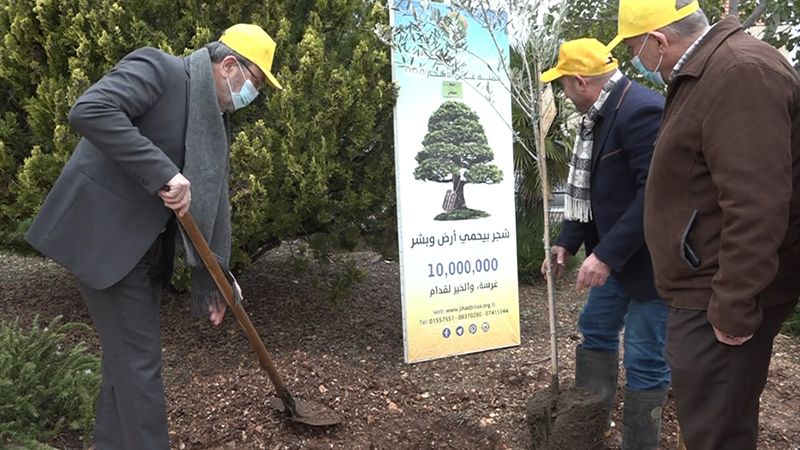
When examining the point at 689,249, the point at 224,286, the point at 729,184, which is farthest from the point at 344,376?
the point at 729,184

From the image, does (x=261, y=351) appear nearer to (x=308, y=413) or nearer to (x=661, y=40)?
(x=308, y=413)

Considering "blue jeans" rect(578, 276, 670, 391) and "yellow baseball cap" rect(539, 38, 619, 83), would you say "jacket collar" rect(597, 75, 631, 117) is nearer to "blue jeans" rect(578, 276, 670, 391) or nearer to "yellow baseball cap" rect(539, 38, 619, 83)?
"yellow baseball cap" rect(539, 38, 619, 83)

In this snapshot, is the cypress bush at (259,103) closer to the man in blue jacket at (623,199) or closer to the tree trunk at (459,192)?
the tree trunk at (459,192)

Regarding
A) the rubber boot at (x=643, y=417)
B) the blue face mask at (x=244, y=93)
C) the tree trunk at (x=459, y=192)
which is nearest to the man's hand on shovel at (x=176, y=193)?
the blue face mask at (x=244, y=93)

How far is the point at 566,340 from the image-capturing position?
4.81m

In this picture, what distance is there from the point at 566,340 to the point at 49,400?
3.36 m

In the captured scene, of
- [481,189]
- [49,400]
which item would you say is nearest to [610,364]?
[481,189]

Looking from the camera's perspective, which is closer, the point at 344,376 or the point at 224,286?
the point at 224,286

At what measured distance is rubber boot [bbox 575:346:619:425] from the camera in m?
3.23

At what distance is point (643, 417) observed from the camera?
116 inches

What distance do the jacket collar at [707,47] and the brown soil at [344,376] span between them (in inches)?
65.0

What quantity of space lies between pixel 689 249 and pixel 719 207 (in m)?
0.16

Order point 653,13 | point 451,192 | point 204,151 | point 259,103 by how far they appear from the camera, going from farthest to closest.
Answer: point 451,192 → point 259,103 → point 204,151 → point 653,13

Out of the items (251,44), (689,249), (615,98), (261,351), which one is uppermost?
(251,44)
